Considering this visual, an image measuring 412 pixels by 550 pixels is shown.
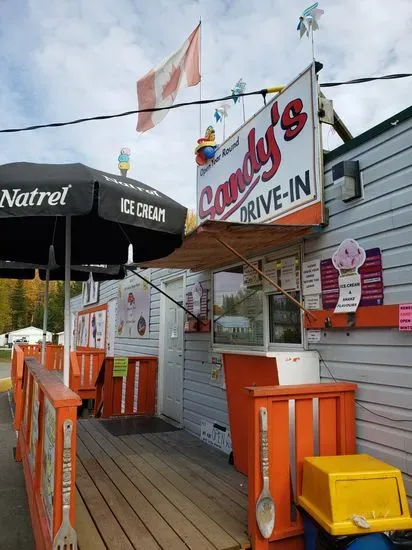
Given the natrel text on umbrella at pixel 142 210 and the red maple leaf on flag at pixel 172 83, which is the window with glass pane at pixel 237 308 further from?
the red maple leaf on flag at pixel 172 83

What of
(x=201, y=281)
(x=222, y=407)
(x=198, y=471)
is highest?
(x=201, y=281)

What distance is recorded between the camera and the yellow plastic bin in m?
2.36

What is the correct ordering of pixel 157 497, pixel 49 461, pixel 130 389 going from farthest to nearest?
pixel 130 389, pixel 157 497, pixel 49 461

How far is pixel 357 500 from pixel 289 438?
2.00 ft

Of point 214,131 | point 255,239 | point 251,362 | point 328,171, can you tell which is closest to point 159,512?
point 251,362

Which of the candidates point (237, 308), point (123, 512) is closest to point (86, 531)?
point (123, 512)

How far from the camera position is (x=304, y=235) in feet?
13.1

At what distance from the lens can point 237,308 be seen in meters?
5.20

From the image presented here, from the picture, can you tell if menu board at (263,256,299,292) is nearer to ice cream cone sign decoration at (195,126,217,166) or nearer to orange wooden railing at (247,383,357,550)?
orange wooden railing at (247,383,357,550)

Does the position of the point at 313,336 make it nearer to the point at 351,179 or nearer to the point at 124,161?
the point at 351,179

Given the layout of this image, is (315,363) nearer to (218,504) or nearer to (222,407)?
(218,504)

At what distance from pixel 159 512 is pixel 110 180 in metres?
2.50

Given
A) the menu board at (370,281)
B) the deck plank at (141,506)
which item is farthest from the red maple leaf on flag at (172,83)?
the deck plank at (141,506)

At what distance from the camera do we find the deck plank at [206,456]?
410 cm
